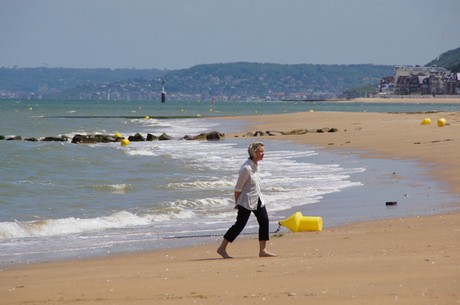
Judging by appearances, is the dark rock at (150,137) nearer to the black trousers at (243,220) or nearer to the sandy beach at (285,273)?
the sandy beach at (285,273)

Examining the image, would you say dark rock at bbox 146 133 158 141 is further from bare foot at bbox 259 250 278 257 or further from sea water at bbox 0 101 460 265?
bare foot at bbox 259 250 278 257

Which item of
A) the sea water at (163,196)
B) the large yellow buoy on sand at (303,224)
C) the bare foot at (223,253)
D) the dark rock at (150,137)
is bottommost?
the dark rock at (150,137)

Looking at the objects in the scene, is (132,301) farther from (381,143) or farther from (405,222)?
(381,143)

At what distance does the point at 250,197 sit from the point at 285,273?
1932mm

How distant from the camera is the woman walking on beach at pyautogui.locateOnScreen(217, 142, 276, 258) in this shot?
10062 mm

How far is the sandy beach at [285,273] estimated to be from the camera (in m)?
7.27

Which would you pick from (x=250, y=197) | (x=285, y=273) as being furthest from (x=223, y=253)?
(x=285, y=273)

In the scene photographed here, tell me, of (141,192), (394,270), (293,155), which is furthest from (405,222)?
(293,155)

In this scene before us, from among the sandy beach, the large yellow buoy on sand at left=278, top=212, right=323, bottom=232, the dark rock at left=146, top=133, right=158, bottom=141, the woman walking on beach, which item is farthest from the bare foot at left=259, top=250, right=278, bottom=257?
the dark rock at left=146, top=133, right=158, bottom=141

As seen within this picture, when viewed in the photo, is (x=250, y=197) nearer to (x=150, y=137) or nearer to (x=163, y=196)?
(x=163, y=196)

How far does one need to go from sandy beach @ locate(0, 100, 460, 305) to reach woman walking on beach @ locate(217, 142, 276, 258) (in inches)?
9.0

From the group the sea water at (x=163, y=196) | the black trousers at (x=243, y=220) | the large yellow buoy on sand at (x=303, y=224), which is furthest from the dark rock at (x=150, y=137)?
the black trousers at (x=243, y=220)

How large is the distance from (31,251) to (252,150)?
3518 mm

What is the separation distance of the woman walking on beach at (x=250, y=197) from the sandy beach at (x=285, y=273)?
227 mm
